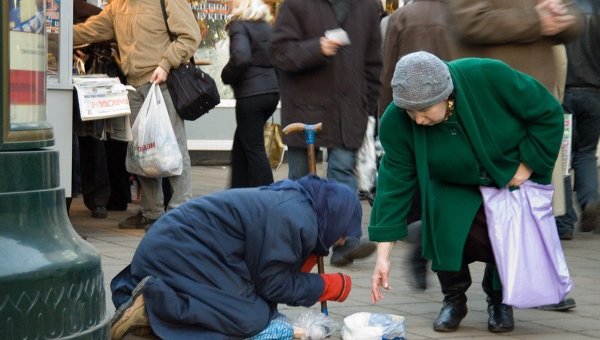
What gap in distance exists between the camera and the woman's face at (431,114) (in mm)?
5074

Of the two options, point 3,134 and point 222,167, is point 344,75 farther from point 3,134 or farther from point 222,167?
point 222,167

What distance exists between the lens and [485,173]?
533 cm

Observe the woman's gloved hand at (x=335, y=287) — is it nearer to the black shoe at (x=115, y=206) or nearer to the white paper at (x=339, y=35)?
the white paper at (x=339, y=35)

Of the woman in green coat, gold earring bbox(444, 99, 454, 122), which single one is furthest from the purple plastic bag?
gold earring bbox(444, 99, 454, 122)

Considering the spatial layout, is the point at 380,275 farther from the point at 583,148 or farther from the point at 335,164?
the point at 583,148

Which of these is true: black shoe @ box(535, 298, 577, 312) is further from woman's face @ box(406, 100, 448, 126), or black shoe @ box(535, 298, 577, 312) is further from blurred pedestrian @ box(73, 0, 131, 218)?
blurred pedestrian @ box(73, 0, 131, 218)

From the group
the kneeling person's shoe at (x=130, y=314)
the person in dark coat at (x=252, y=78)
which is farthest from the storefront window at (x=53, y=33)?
the kneeling person's shoe at (x=130, y=314)

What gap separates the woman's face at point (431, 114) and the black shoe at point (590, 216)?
11.3ft

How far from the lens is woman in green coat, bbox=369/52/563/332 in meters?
5.18

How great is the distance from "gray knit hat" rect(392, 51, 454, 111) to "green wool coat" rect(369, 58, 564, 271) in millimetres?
157

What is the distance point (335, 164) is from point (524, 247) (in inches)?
90.8

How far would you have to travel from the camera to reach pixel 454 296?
5664 mm

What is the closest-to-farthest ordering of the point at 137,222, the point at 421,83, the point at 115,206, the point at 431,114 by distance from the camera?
the point at 421,83
the point at 431,114
the point at 137,222
the point at 115,206

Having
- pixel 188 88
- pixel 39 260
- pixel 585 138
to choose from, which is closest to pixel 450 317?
pixel 39 260
